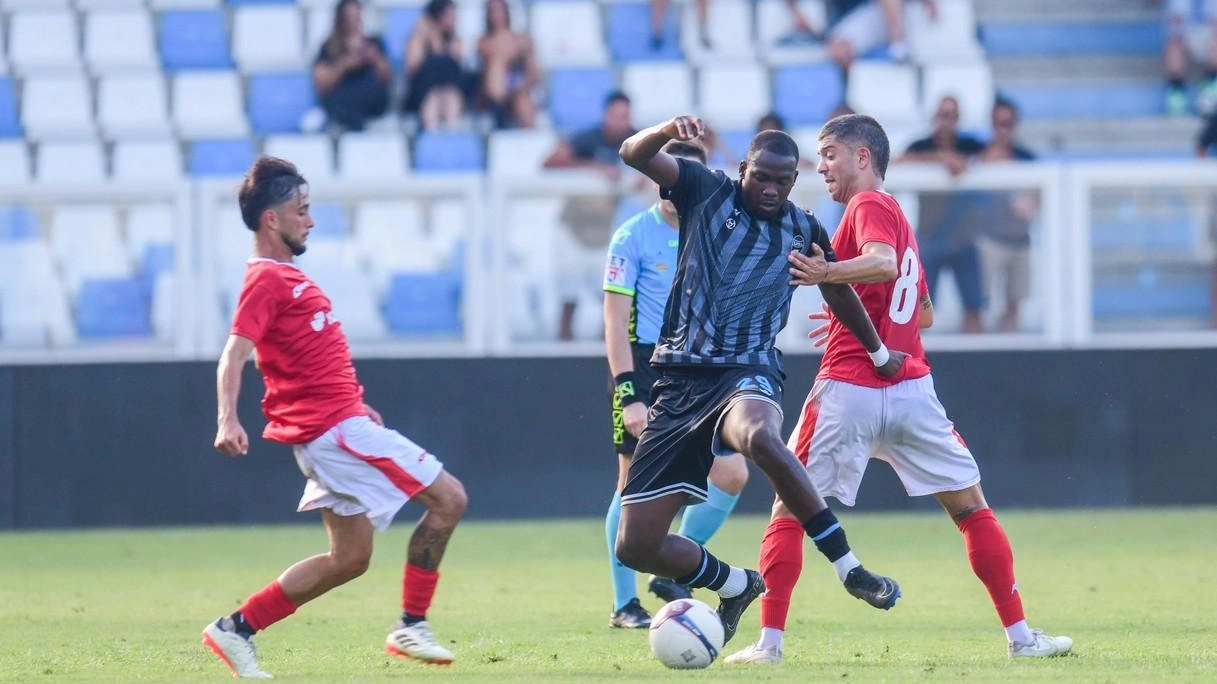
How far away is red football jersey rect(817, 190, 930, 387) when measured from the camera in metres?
6.29

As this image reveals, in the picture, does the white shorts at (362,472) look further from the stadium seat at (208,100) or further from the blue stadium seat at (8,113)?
the blue stadium seat at (8,113)

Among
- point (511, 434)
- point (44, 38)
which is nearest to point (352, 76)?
point (44, 38)

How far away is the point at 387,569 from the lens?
33.1 ft

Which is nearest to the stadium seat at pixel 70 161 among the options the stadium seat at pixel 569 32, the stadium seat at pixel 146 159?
the stadium seat at pixel 146 159

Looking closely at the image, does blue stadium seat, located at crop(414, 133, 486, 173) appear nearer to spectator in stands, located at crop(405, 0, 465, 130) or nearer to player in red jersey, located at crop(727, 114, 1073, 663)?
spectator in stands, located at crop(405, 0, 465, 130)

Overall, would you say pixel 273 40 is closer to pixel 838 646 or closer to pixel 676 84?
pixel 676 84

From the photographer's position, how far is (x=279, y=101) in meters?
A: 16.3

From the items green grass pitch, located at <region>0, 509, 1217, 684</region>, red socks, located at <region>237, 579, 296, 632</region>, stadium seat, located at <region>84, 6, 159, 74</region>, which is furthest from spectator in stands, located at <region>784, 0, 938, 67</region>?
red socks, located at <region>237, 579, 296, 632</region>

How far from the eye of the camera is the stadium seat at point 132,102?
1638cm

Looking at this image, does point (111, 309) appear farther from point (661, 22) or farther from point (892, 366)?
point (892, 366)

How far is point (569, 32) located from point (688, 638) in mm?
11853

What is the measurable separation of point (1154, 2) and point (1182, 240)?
22.6ft

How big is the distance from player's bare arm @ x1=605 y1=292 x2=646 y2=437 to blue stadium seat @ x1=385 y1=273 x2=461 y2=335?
5.15 m

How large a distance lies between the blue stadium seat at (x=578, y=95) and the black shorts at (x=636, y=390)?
27.8 ft
